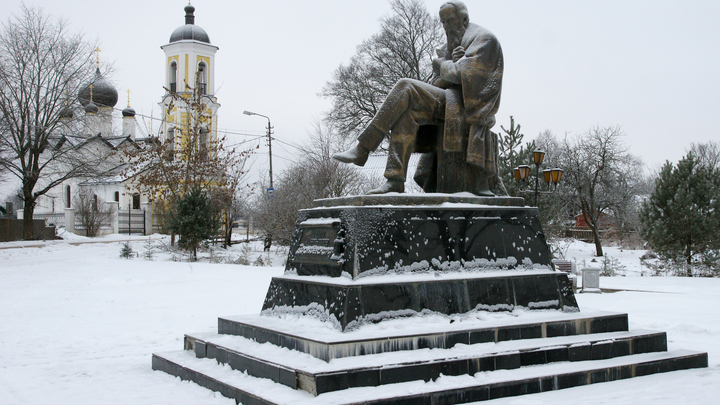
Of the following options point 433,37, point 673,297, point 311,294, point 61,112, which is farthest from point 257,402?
point 433,37

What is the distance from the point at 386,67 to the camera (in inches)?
1232

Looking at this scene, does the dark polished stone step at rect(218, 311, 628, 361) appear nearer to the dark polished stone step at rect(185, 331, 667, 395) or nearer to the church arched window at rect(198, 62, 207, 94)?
the dark polished stone step at rect(185, 331, 667, 395)

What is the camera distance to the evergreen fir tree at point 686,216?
1702 centimetres

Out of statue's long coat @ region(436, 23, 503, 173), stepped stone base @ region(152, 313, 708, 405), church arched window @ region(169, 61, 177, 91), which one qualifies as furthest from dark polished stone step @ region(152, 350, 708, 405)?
church arched window @ region(169, 61, 177, 91)

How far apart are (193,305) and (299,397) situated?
6.38 metres

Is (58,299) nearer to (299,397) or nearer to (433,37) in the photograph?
(299,397)

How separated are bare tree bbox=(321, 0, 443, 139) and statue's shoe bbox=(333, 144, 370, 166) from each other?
82.6ft

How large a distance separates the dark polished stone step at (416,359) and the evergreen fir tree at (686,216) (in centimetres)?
1378

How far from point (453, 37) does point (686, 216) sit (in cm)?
1420

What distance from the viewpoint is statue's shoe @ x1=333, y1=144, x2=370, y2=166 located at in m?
5.33

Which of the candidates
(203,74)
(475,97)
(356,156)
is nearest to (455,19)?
(475,97)

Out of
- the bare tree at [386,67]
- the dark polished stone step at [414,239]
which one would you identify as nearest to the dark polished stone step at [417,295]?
the dark polished stone step at [414,239]

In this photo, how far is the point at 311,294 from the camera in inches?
191

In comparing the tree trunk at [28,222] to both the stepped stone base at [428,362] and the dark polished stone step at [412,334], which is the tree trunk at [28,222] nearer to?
the stepped stone base at [428,362]
